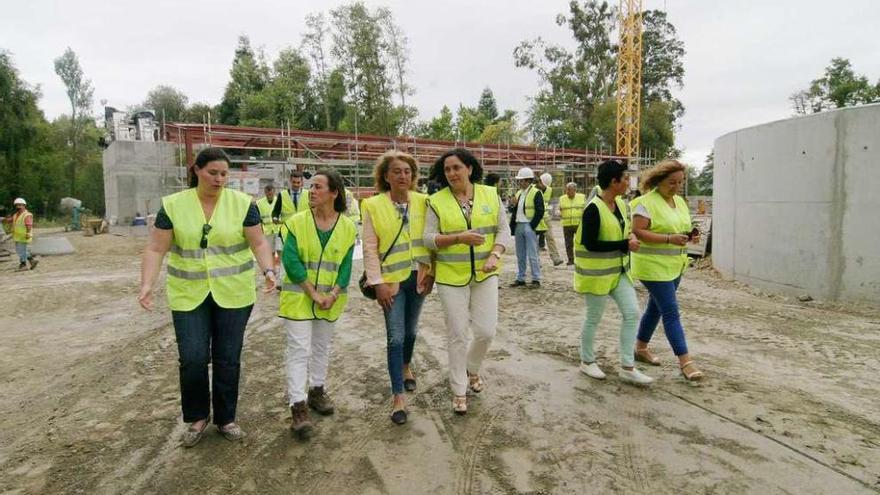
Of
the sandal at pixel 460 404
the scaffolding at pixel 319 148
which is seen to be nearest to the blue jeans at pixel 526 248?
the sandal at pixel 460 404

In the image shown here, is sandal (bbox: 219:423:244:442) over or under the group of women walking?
under

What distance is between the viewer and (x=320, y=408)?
3656 millimetres

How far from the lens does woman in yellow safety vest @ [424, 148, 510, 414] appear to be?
3.50 m

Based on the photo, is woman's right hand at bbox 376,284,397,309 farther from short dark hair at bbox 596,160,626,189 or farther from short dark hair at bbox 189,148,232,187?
short dark hair at bbox 596,160,626,189

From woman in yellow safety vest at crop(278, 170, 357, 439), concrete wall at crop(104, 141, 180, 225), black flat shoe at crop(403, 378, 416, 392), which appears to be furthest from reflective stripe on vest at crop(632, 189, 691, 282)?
concrete wall at crop(104, 141, 180, 225)

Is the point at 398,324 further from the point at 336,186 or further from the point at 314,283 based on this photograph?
the point at 336,186

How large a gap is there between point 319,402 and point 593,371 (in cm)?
214

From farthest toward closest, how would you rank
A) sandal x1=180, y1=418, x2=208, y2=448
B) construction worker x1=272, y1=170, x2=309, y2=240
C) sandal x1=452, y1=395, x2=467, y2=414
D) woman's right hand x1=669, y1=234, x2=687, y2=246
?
construction worker x1=272, y1=170, x2=309, y2=240
woman's right hand x1=669, y1=234, x2=687, y2=246
sandal x1=452, y1=395, x2=467, y2=414
sandal x1=180, y1=418, x2=208, y2=448

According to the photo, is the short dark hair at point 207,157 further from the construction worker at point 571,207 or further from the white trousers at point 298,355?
the construction worker at point 571,207

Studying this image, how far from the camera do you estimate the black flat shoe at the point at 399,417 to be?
3.45m

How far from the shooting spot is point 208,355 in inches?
127

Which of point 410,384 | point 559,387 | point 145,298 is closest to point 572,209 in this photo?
point 559,387

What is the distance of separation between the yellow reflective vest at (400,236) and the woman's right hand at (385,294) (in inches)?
4.1

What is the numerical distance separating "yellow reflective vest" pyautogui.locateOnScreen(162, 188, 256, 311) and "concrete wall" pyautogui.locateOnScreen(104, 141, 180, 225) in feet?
57.8
